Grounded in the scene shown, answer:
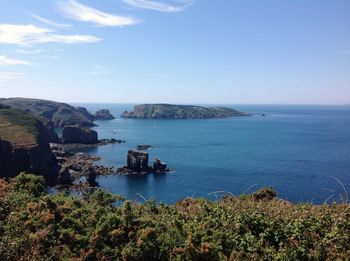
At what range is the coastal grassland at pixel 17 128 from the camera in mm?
86756

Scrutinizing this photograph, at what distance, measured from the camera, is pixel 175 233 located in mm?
11938

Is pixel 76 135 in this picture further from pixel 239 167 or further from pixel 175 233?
pixel 175 233

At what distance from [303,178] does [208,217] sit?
69.5 m

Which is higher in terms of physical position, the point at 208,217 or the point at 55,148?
the point at 208,217

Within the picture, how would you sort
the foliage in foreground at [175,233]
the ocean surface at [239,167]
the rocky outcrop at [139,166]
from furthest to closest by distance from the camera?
the rocky outcrop at [139,166] → the ocean surface at [239,167] → the foliage in foreground at [175,233]

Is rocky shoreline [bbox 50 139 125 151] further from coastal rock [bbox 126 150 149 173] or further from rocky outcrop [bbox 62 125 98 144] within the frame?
coastal rock [bbox 126 150 149 173]

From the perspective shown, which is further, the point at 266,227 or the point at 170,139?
the point at 170,139

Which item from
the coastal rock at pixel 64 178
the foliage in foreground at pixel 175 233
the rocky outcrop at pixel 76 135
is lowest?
the coastal rock at pixel 64 178

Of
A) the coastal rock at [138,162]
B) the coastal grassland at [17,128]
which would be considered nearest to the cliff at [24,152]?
the coastal grassland at [17,128]

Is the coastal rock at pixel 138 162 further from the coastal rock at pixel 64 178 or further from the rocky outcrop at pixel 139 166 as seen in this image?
the coastal rock at pixel 64 178

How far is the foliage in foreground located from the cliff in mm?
69315

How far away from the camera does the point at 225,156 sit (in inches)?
4296

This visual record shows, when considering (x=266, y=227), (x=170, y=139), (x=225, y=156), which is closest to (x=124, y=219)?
(x=266, y=227)

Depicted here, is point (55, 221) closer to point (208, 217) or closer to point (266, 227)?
point (208, 217)
